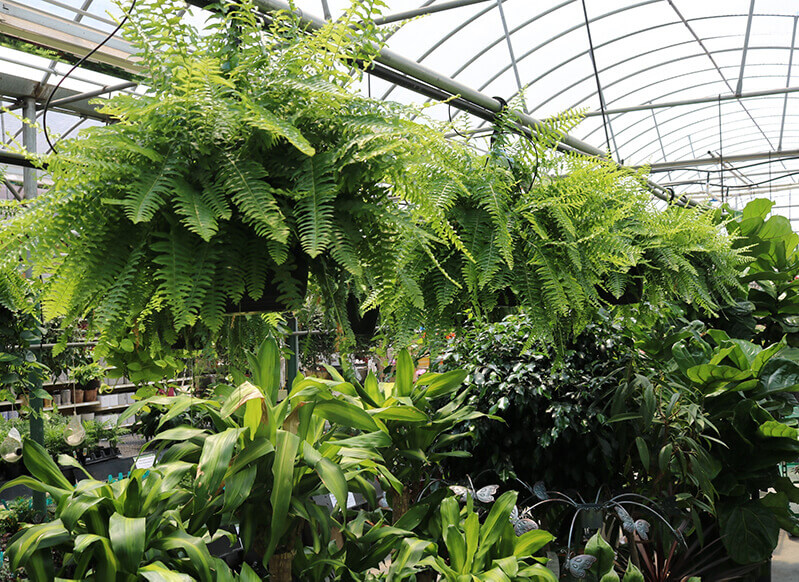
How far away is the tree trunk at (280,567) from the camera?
5.51 feet

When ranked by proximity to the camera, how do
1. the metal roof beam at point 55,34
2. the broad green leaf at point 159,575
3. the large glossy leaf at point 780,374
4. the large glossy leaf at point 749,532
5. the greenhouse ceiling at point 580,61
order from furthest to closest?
the greenhouse ceiling at point 580,61, the large glossy leaf at point 780,374, the large glossy leaf at point 749,532, the metal roof beam at point 55,34, the broad green leaf at point 159,575

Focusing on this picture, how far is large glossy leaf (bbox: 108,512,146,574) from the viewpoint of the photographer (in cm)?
144

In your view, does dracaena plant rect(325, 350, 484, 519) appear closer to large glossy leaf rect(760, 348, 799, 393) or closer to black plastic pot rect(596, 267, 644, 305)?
black plastic pot rect(596, 267, 644, 305)

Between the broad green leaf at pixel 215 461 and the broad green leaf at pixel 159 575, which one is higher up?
the broad green leaf at pixel 215 461

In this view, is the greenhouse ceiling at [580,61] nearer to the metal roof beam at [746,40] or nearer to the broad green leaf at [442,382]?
the metal roof beam at [746,40]

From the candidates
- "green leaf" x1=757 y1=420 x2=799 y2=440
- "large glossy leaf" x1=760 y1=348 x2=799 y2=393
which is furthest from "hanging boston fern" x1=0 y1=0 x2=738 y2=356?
"large glossy leaf" x1=760 y1=348 x2=799 y2=393

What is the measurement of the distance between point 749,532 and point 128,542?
3.03 metres

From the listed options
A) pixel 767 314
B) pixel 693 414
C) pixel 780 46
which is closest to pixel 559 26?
pixel 780 46

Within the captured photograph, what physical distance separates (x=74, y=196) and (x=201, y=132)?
0.21 m

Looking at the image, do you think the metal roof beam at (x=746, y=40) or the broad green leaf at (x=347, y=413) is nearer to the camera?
the broad green leaf at (x=347, y=413)

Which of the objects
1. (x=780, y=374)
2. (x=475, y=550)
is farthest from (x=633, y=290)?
(x=780, y=374)

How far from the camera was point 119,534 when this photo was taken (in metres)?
1.45

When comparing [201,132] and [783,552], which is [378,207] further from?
[783,552]

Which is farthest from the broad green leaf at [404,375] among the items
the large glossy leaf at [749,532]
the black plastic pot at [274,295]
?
the large glossy leaf at [749,532]
